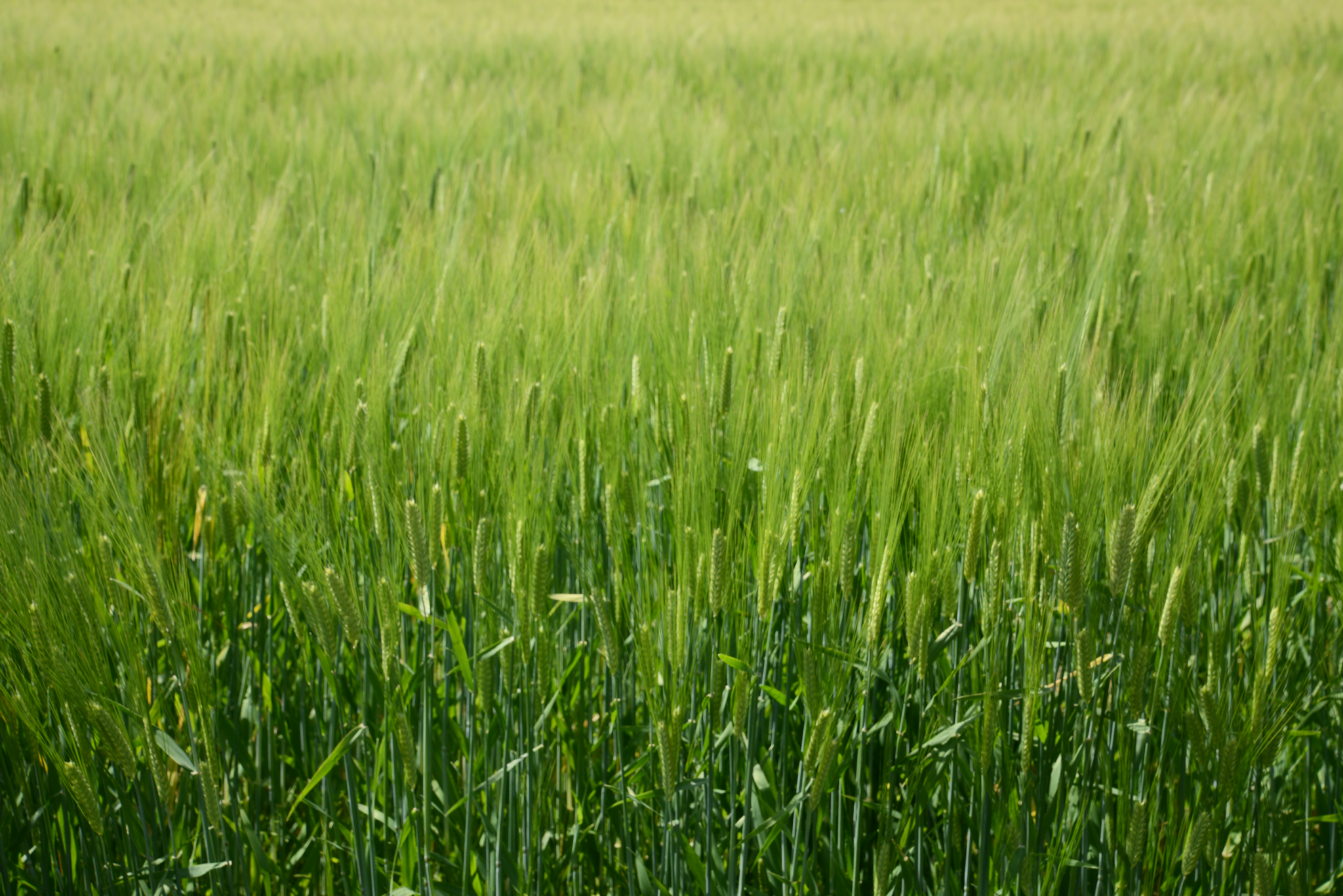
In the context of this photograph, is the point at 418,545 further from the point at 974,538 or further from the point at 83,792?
the point at 974,538

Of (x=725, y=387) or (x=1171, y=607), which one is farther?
(x=725, y=387)

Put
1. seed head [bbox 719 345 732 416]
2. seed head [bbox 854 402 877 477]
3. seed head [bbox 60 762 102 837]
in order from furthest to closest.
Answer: seed head [bbox 719 345 732 416] < seed head [bbox 854 402 877 477] < seed head [bbox 60 762 102 837]

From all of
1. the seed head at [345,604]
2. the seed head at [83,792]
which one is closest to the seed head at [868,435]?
the seed head at [345,604]

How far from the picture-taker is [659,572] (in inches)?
29.5

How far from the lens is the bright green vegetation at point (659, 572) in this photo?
2.24ft

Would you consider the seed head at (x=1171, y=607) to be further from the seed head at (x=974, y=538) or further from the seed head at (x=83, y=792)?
the seed head at (x=83, y=792)

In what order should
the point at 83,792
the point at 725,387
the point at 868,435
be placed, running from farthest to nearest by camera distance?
1. the point at 725,387
2. the point at 868,435
3. the point at 83,792

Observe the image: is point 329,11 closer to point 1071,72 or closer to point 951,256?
point 1071,72

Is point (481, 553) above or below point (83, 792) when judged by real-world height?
above

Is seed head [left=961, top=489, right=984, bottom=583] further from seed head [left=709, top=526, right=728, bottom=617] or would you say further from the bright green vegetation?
seed head [left=709, top=526, right=728, bottom=617]

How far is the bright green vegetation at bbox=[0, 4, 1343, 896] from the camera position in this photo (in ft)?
2.24

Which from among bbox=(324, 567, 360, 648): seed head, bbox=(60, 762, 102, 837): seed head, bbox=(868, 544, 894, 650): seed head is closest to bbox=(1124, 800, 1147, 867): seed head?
bbox=(868, 544, 894, 650): seed head

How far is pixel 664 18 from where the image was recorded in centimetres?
614

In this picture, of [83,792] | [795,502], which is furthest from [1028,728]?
[83,792]
